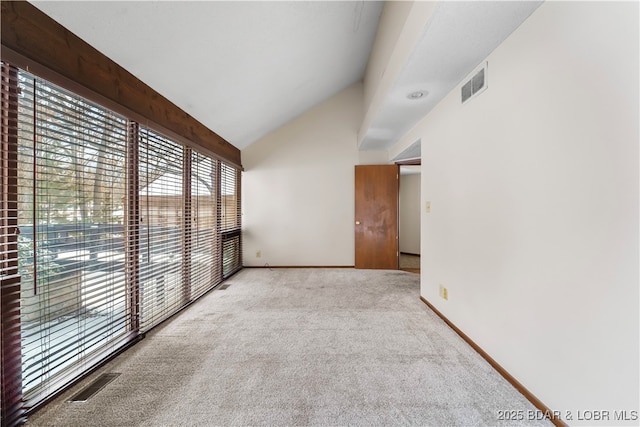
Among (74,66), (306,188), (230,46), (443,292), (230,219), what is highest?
(230,46)

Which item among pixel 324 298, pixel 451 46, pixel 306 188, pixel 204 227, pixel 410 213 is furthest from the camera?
pixel 410 213

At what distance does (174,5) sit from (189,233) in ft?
6.71

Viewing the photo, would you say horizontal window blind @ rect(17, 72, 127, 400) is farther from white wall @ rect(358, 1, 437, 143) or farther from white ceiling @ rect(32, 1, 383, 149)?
white wall @ rect(358, 1, 437, 143)

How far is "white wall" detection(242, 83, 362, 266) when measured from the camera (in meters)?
4.61

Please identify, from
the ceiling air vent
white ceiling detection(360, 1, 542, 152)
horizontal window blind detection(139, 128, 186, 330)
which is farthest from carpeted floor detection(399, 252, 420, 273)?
horizontal window blind detection(139, 128, 186, 330)

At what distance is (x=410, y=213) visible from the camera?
626 cm

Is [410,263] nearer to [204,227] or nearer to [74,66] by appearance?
[204,227]

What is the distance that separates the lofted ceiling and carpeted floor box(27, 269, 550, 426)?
2.15m

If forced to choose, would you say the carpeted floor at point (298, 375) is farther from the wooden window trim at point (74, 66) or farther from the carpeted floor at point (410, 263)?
the carpeted floor at point (410, 263)

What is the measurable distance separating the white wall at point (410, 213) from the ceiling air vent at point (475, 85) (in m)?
4.24

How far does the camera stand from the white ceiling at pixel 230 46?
5.17 ft

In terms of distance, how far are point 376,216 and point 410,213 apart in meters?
2.14

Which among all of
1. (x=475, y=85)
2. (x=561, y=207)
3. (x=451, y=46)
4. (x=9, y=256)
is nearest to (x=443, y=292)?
(x=561, y=207)

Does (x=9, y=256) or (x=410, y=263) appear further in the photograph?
(x=410, y=263)
